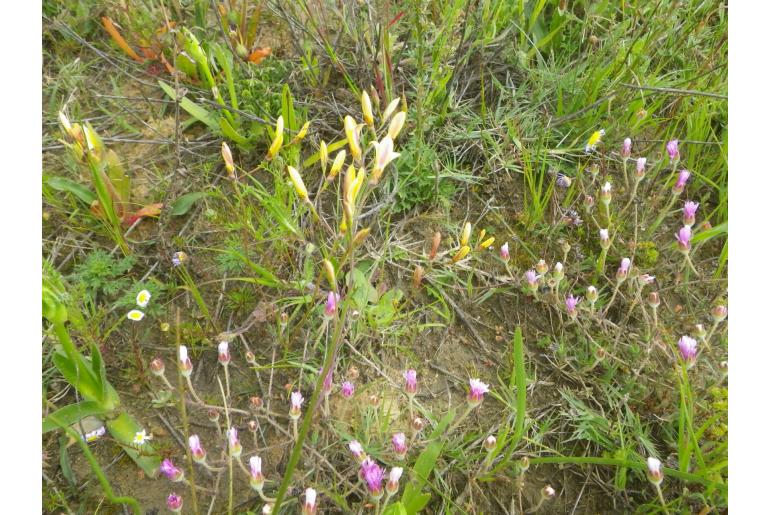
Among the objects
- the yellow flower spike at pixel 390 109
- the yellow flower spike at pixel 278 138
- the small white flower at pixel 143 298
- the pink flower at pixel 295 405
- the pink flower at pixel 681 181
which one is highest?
the yellow flower spike at pixel 390 109

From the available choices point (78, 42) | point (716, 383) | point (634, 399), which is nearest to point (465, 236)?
point (634, 399)

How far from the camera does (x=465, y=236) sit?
5.06ft

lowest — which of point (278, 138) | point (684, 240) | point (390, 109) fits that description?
point (684, 240)

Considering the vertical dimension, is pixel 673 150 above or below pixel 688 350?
above

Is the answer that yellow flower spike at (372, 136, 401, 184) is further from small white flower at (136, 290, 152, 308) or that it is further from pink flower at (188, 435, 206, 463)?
small white flower at (136, 290, 152, 308)

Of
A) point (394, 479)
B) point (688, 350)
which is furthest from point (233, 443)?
point (688, 350)

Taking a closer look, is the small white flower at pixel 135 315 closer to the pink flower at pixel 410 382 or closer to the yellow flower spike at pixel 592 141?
the pink flower at pixel 410 382

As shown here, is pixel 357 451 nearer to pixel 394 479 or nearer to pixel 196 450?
pixel 394 479

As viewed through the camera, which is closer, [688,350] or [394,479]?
[394,479]

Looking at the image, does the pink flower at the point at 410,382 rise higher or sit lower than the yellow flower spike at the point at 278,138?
lower

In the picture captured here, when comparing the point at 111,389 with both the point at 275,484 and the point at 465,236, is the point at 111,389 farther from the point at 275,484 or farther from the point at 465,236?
the point at 465,236

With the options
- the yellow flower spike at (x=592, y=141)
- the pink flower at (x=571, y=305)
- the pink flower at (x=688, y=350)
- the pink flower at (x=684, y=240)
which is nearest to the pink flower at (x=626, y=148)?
the yellow flower spike at (x=592, y=141)

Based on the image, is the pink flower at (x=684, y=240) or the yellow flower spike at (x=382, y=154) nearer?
the yellow flower spike at (x=382, y=154)

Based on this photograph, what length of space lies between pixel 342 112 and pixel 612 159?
3.24ft
